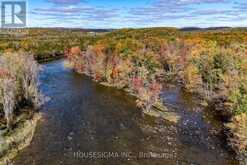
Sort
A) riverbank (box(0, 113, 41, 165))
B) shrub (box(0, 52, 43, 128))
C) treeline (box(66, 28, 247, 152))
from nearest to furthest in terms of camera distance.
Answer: riverbank (box(0, 113, 41, 165)) < treeline (box(66, 28, 247, 152)) < shrub (box(0, 52, 43, 128))

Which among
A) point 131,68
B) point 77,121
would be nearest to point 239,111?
point 77,121

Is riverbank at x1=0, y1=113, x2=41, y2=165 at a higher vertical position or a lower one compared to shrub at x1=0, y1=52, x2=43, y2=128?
lower

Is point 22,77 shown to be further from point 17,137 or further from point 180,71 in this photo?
point 180,71

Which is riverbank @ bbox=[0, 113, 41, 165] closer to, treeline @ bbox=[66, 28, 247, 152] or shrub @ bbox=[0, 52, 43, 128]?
shrub @ bbox=[0, 52, 43, 128]

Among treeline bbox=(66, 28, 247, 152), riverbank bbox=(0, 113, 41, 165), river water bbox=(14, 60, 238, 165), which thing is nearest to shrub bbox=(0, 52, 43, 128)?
river water bbox=(14, 60, 238, 165)

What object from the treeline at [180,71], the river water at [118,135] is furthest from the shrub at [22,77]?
the treeline at [180,71]

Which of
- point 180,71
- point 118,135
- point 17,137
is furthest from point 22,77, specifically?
point 180,71

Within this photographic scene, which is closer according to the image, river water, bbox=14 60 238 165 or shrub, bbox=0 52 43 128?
river water, bbox=14 60 238 165

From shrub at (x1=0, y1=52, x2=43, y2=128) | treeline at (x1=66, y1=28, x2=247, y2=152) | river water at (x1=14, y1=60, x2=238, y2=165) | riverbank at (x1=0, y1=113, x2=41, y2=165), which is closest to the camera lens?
river water at (x1=14, y1=60, x2=238, y2=165)
